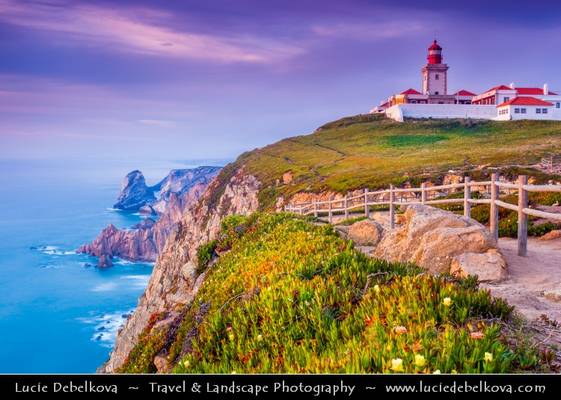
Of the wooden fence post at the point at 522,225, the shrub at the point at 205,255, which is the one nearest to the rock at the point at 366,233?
the wooden fence post at the point at 522,225

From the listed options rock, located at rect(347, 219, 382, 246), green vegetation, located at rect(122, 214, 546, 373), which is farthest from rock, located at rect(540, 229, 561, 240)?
green vegetation, located at rect(122, 214, 546, 373)

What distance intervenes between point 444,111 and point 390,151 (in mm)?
33818

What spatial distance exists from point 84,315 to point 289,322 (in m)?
67.6

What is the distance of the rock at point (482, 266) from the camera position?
28.3 feet

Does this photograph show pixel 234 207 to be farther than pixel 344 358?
Yes

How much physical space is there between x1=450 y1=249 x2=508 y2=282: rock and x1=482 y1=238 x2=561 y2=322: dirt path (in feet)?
0.63

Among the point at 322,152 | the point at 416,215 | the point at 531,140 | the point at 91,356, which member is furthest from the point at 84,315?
the point at 531,140

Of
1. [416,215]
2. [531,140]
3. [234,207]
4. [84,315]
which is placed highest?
[531,140]

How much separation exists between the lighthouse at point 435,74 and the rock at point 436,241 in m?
101

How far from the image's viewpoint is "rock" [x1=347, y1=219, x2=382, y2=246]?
43.3ft

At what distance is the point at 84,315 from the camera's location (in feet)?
216

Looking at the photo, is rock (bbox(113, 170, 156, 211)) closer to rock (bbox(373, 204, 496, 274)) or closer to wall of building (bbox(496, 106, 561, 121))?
wall of building (bbox(496, 106, 561, 121))

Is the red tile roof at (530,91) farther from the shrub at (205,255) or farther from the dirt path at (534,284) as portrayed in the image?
the shrub at (205,255)
